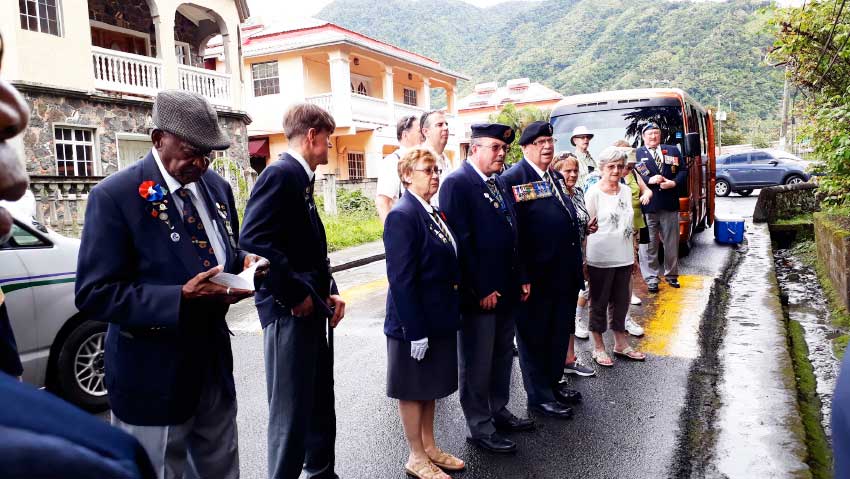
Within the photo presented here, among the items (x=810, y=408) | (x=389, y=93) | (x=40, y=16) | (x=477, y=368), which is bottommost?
(x=810, y=408)

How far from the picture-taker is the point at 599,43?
2680 inches

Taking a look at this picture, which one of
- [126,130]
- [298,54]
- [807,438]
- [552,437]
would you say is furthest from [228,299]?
[298,54]

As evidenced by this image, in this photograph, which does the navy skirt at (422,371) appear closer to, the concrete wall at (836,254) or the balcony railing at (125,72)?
the concrete wall at (836,254)

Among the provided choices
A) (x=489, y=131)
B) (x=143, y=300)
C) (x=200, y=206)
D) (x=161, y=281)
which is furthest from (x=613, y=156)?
(x=143, y=300)

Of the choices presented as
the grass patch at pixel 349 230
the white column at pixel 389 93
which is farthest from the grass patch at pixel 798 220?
the white column at pixel 389 93

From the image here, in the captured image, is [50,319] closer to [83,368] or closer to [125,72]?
[83,368]

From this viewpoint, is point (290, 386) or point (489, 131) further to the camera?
point (489, 131)

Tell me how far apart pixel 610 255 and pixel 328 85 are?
2192cm

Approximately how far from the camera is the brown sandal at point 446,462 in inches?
144

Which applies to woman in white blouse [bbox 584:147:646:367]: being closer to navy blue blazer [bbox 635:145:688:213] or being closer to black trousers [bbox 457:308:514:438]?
black trousers [bbox 457:308:514:438]

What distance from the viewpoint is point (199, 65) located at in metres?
19.9

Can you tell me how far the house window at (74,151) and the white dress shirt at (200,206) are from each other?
12822mm

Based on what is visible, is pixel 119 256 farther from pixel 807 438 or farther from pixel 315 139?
pixel 807 438

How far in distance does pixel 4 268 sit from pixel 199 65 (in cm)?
1719
